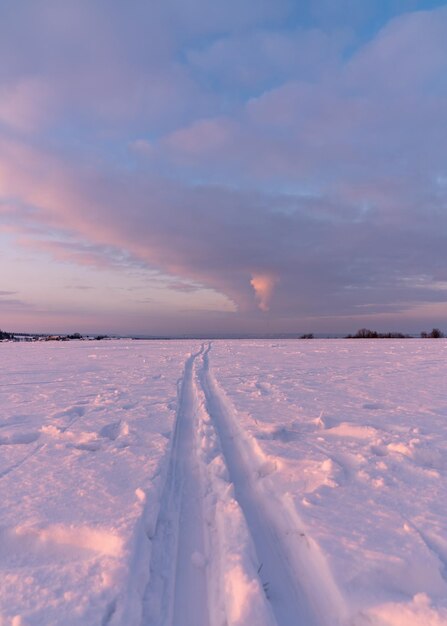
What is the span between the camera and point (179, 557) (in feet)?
8.30

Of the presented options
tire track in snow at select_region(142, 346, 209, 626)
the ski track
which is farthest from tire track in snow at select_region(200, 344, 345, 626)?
tire track in snow at select_region(142, 346, 209, 626)

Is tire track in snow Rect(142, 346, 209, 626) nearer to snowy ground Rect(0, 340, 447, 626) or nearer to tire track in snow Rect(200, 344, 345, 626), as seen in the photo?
snowy ground Rect(0, 340, 447, 626)

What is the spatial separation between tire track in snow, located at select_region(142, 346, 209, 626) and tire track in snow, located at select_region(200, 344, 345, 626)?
1.30 ft

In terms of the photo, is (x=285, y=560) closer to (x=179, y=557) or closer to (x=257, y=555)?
(x=257, y=555)

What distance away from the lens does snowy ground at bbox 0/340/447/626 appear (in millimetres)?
2084

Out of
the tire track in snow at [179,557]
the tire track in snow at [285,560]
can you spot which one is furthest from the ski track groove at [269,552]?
the tire track in snow at [179,557]

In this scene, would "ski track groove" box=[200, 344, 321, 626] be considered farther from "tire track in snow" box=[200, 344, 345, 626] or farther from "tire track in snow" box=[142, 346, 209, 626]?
"tire track in snow" box=[142, 346, 209, 626]

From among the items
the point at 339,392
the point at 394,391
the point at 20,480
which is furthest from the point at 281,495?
the point at 394,391

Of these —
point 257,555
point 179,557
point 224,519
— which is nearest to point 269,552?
point 257,555

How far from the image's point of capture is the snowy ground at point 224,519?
2084 millimetres

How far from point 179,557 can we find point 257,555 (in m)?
0.54

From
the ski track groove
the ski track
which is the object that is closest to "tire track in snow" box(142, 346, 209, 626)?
the ski track

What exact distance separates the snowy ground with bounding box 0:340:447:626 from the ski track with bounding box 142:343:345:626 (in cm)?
1

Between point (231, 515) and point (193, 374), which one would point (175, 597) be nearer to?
point (231, 515)
